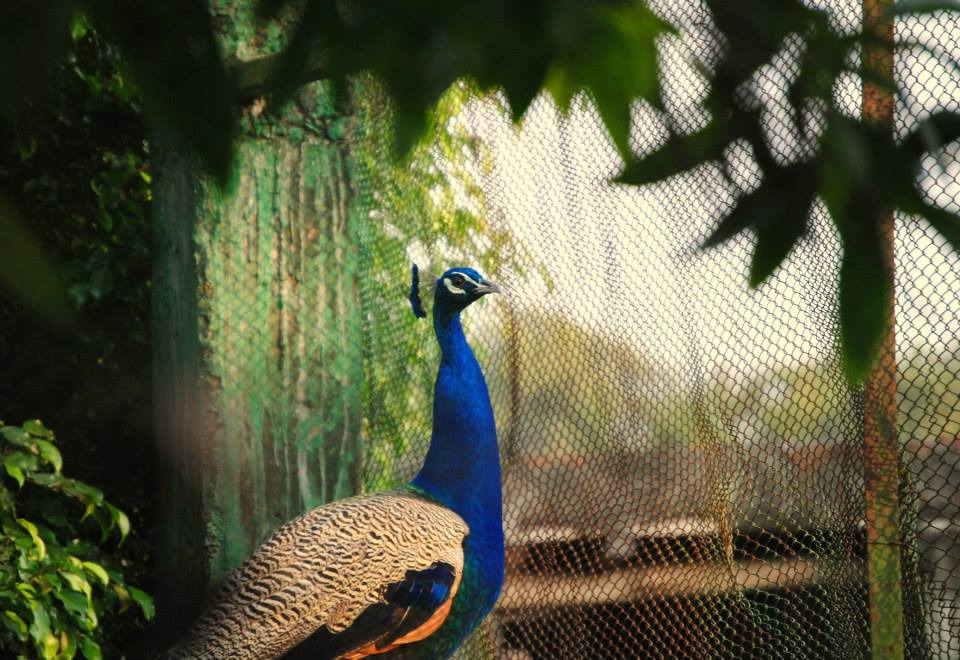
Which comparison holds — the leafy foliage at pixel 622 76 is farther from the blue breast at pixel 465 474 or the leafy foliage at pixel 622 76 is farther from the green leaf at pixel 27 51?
the blue breast at pixel 465 474

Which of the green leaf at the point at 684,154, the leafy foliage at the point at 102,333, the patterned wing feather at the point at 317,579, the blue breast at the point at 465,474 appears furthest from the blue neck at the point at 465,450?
the green leaf at the point at 684,154

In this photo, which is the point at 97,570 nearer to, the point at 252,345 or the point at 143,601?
the point at 143,601

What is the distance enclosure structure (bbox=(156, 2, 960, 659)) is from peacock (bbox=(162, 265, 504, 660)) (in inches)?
4.1

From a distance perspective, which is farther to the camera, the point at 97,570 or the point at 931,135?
the point at 97,570

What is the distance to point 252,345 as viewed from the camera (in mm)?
2330

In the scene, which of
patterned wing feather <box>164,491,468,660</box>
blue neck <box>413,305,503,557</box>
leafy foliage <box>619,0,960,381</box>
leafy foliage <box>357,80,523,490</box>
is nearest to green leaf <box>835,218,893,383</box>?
leafy foliage <box>619,0,960,381</box>

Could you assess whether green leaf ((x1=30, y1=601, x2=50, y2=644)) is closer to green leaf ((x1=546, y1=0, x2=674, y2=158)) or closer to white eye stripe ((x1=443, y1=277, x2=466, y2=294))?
white eye stripe ((x1=443, y1=277, x2=466, y2=294))

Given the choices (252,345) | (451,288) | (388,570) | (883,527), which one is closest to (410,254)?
(451,288)

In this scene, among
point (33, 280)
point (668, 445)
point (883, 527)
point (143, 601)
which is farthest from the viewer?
point (143, 601)

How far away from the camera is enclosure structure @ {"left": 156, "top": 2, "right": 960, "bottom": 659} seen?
1749 millimetres

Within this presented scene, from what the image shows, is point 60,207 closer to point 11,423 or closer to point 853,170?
point 11,423

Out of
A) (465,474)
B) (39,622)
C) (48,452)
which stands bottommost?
(39,622)

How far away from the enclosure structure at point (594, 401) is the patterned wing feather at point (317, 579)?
0.14 meters

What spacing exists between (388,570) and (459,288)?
25.3 inches
